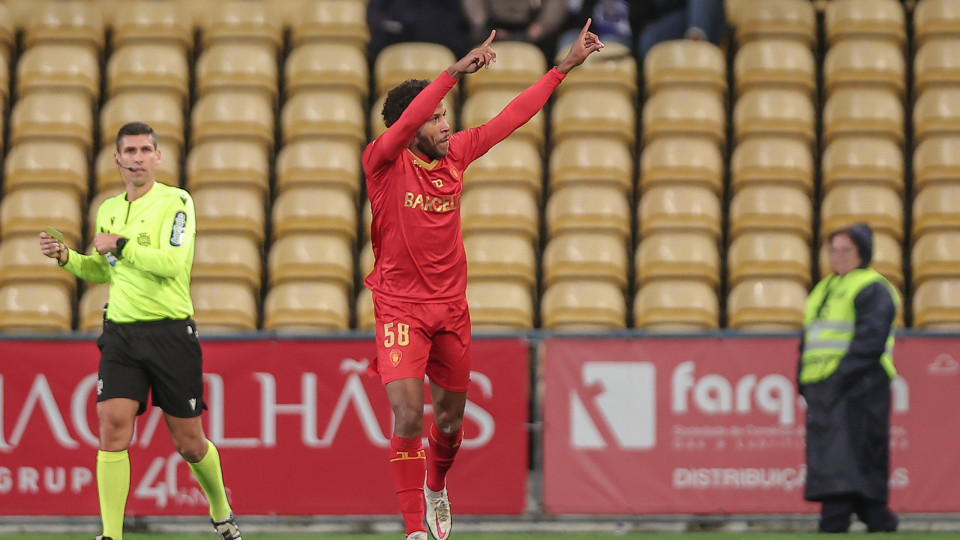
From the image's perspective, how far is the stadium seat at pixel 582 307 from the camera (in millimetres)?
9828

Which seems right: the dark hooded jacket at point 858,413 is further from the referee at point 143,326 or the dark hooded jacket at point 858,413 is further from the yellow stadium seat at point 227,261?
the yellow stadium seat at point 227,261

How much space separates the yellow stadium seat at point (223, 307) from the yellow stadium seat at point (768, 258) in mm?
3536

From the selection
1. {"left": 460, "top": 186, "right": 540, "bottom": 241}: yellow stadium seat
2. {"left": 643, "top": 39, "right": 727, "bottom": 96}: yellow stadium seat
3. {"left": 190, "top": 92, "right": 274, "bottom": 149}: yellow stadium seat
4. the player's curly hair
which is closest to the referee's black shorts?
the player's curly hair

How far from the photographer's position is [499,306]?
982 centimetres

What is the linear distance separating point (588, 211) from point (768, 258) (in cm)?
138

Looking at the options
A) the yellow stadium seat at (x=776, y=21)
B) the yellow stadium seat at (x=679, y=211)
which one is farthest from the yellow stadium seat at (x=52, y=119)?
the yellow stadium seat at (x=776, y=21)

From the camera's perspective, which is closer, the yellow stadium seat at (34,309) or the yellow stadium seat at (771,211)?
the yellow stadium seat at (34,309)

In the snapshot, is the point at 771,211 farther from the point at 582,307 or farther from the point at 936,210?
the point at 582,307

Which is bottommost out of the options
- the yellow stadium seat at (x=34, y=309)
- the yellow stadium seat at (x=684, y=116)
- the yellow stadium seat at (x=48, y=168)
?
the yellow stadium seat at (x=34, y=309)

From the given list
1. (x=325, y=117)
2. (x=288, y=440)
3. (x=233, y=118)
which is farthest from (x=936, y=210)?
(x=233, y=118)

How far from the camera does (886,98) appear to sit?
448 inches

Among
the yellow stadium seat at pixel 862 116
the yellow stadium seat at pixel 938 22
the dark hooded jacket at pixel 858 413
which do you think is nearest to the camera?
the dark hooded jacket at pixel 858 413

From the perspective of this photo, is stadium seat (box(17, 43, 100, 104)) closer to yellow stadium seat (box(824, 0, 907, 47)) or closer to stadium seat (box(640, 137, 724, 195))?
stadium seat (box(640, 137, 724, 195))

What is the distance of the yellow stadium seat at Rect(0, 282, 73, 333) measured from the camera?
32.5 feet
